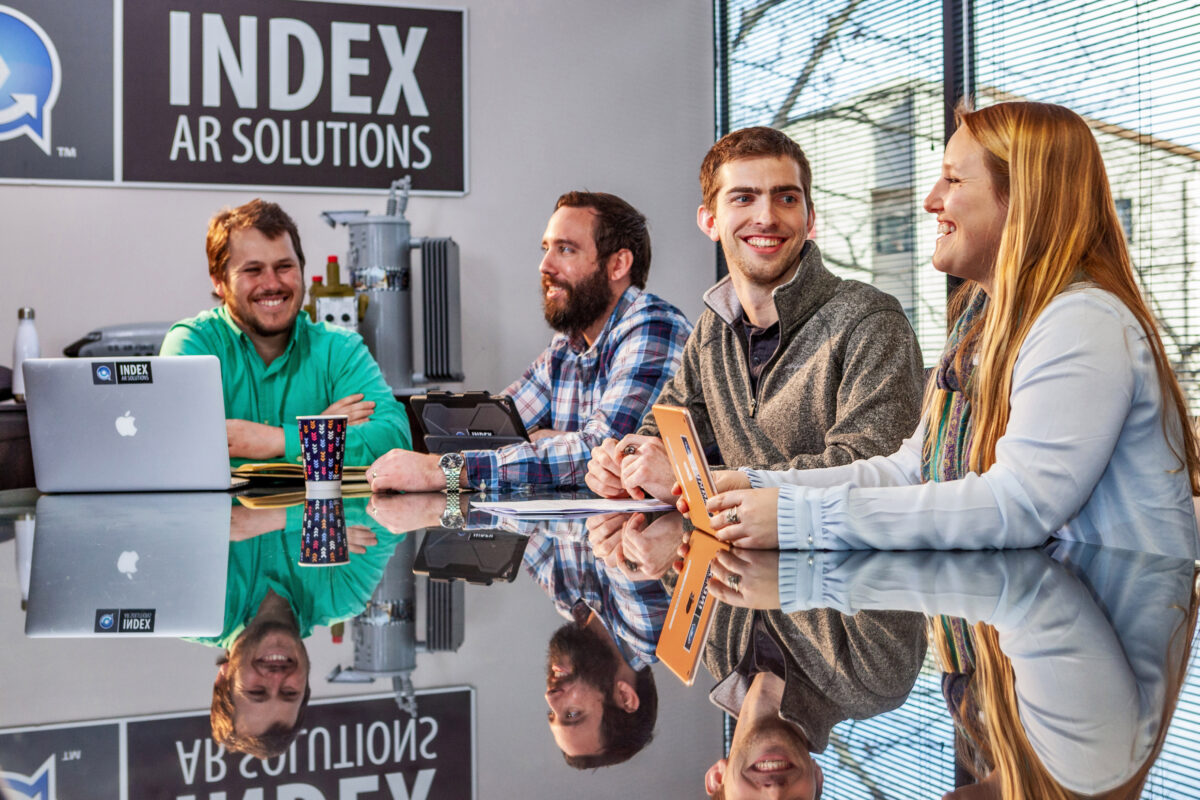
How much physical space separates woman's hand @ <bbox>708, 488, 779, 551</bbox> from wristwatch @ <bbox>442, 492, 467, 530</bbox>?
39cm

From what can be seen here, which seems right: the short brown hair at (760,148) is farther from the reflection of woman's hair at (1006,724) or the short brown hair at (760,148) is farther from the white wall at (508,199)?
the white wall at (508,199)

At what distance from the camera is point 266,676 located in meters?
0.59

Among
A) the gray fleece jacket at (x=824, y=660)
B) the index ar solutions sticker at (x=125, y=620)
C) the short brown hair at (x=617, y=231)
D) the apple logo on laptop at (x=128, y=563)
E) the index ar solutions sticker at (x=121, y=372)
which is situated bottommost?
the index ar solutions sticker at (x=125, y=620)

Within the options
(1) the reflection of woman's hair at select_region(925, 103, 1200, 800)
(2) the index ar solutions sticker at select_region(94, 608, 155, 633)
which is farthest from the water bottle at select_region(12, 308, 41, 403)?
(1) the reflection of woman's hair at select_region(925, 103, 1200, 800)

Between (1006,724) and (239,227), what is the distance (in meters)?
2.52

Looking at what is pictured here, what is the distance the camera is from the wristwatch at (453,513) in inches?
54.0

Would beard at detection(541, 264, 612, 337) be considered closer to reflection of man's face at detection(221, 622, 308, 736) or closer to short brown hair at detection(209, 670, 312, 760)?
reflection of man's face at detection(221, 622, 308, 736)

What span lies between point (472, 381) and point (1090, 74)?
227cm

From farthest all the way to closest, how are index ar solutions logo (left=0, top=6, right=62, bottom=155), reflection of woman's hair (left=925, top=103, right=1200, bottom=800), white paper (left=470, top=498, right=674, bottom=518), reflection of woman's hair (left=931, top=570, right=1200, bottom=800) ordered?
1. index ar solutions logo (left=0, top=6, right=62, bottom=155)
2. white paper (left=470, top=498, right=674, bottom=518)
3. reflection of woman's hair (left=925, top=103, right=1200, bottom=800)
4. reflection of woman's hair (left=931, top=570, right=1200, bottom=800)

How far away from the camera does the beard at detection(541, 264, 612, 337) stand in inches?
105

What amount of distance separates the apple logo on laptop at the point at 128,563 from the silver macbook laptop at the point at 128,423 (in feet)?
2.29

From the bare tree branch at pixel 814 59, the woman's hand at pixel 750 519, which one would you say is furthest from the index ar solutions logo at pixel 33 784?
the bare tree branch at pixel 814 59

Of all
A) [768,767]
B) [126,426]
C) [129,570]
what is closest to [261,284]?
[126,426]

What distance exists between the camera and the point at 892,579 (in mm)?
896
